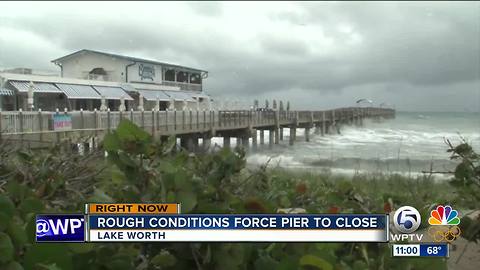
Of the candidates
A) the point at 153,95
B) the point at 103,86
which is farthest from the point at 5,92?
the point at 153,95

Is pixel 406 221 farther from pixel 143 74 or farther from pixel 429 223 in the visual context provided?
pixel 143 74

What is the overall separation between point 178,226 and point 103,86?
29731mm

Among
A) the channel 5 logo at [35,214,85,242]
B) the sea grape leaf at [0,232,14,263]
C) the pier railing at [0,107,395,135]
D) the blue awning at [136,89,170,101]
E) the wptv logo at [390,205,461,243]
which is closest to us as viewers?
the sea grape leaf at [0,232,14,263]

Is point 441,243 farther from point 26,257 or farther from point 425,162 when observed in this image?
point 425,162

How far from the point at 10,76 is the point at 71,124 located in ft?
29.6

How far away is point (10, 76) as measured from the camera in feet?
75.0

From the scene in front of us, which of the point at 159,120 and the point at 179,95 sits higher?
the point at 179,95

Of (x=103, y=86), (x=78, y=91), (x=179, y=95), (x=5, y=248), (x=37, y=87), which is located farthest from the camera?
(x=179, y=95)

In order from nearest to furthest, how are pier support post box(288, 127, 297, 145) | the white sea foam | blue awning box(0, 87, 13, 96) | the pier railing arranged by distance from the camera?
the white sea foam, the pier railing, blue awning box(0, 87, 13, 96), pier support post box(288, 127, 297, 145)

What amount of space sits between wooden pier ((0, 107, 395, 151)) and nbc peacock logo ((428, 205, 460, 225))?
2.73ft

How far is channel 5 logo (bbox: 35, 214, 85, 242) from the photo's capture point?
3.79 ft

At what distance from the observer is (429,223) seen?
1.47 meters

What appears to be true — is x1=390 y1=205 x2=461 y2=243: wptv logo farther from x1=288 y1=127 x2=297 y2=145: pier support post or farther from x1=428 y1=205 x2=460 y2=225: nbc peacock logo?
x1=288 y1=127 x2=297 y2=145: pier support post

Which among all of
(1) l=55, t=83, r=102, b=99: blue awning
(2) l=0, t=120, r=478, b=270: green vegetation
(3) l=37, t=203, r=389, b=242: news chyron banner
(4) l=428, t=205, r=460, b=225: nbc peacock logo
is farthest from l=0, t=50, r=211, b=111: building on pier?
(3) l=37, t=203, r=389, b=242: news chyron banner
